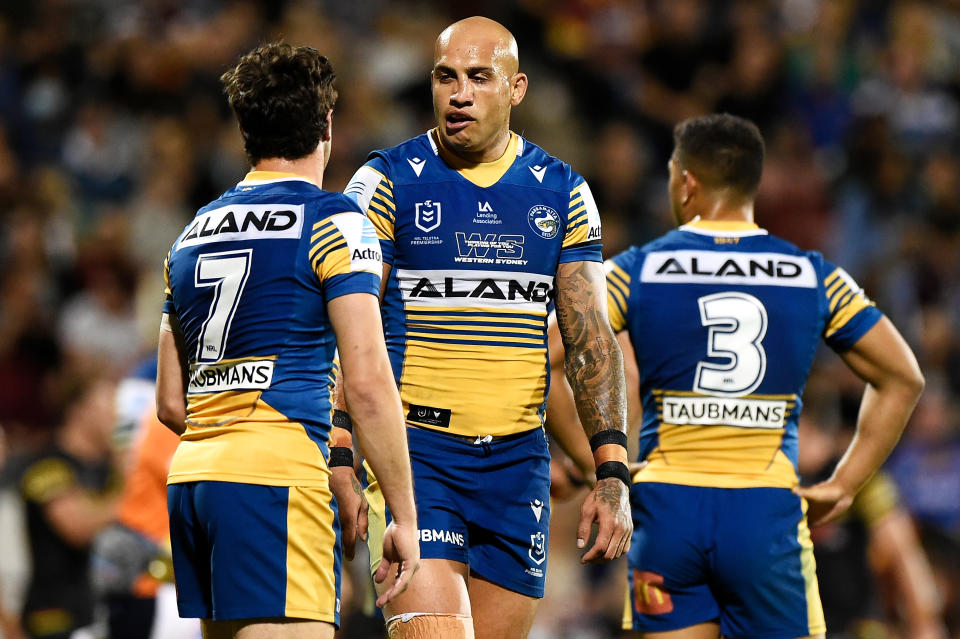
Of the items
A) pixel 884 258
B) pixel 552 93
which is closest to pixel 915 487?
pixel 884 258

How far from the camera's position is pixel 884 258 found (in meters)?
12.0

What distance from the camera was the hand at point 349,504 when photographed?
4.43 meters

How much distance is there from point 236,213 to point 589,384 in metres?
1.51

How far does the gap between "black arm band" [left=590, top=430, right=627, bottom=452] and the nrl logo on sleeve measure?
99 cm

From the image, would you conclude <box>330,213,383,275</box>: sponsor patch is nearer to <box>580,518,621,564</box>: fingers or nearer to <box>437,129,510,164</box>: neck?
<box>437,129,510,164</box>: neck

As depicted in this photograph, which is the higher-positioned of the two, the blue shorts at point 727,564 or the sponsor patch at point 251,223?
the sponsor patch at point 251,223

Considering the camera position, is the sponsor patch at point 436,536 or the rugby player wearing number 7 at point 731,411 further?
the rugby player wearing number 7 at point 731,411

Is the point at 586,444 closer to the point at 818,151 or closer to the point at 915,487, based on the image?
the point at 915,487

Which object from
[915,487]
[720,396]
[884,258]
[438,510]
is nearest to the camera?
[438,510]

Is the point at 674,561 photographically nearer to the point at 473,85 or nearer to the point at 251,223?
the point at 473,85

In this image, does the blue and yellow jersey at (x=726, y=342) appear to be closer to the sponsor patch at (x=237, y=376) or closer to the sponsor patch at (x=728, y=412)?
the sponsor patch at (x=728, y=412)

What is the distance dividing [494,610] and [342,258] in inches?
59.9

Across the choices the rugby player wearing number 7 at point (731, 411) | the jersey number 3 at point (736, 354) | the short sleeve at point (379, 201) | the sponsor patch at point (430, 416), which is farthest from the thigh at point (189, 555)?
the jersey number 3 at point (736, 354)

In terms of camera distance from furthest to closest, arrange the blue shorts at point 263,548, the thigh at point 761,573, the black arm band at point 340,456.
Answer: the thigh at point 761,573 < the black arm band at point 340,456 < the blue shorts at point 263,548
